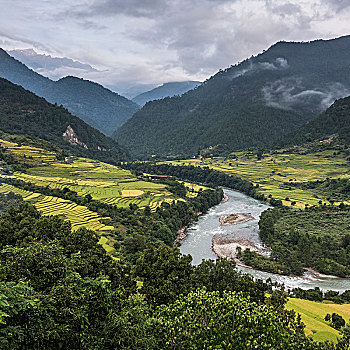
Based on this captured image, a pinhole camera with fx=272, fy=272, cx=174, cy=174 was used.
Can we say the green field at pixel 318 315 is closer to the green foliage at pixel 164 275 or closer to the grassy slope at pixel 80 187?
the green foliage at pixel 164 275

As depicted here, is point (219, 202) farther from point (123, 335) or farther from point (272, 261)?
point (123, 335)

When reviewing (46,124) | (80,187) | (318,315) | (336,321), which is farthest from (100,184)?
(46,124)

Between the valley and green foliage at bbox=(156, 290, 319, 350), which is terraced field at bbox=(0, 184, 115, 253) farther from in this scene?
green foliage at bbox=(156, 290, 319, 350)

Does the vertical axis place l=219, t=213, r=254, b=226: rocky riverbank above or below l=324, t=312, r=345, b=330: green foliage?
below

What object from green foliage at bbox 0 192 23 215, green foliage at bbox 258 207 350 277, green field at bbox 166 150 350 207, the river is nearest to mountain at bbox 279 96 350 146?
green field at bbox 166 150 350 207

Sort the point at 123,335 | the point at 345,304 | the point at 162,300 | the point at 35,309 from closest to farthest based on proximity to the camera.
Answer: the point at 35,309, the point at 123,335, the point at 162,300, the point at 345,304

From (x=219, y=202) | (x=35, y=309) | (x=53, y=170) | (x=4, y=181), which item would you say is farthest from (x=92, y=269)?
(x=219, y=202)
